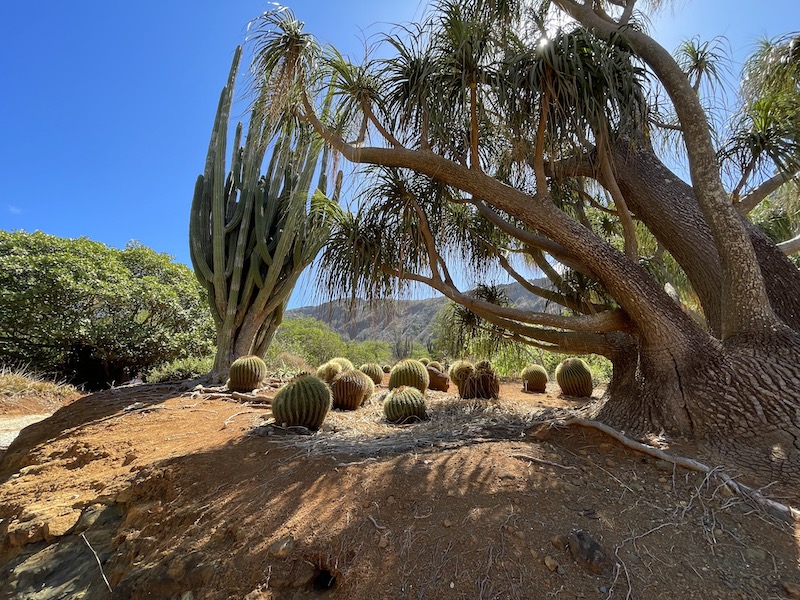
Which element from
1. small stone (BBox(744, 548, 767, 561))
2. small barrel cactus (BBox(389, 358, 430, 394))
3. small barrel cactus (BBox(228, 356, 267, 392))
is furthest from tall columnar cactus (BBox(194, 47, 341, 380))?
small stone (BBox(744, 548, 767, 561))

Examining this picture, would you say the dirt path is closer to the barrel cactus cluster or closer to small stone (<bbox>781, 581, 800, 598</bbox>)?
the barrel cactus cluster

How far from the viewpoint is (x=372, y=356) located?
26.5 m

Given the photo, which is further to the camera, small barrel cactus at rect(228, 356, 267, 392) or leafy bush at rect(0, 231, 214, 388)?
leafy bush at rect(0, 231, 214, 388)

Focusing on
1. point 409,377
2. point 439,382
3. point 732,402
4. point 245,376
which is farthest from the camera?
point 439,382

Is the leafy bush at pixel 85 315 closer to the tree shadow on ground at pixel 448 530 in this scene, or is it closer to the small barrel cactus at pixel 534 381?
the small barrel cactus at pixel 534 381

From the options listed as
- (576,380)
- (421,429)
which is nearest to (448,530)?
(421,429)

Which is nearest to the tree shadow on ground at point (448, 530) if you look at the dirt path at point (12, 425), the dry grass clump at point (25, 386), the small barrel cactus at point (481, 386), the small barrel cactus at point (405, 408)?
the small barrel cactus at point (405, 408)

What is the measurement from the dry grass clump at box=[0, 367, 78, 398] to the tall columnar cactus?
200 inches

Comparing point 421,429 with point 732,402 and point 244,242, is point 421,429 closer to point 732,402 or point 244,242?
point 732,402

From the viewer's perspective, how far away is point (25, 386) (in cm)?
1000

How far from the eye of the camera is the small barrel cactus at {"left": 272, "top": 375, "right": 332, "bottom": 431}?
4.69 metres

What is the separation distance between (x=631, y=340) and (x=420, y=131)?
295cm

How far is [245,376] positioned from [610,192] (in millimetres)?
6329

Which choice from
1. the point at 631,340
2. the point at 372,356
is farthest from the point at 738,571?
the point at 372,356
